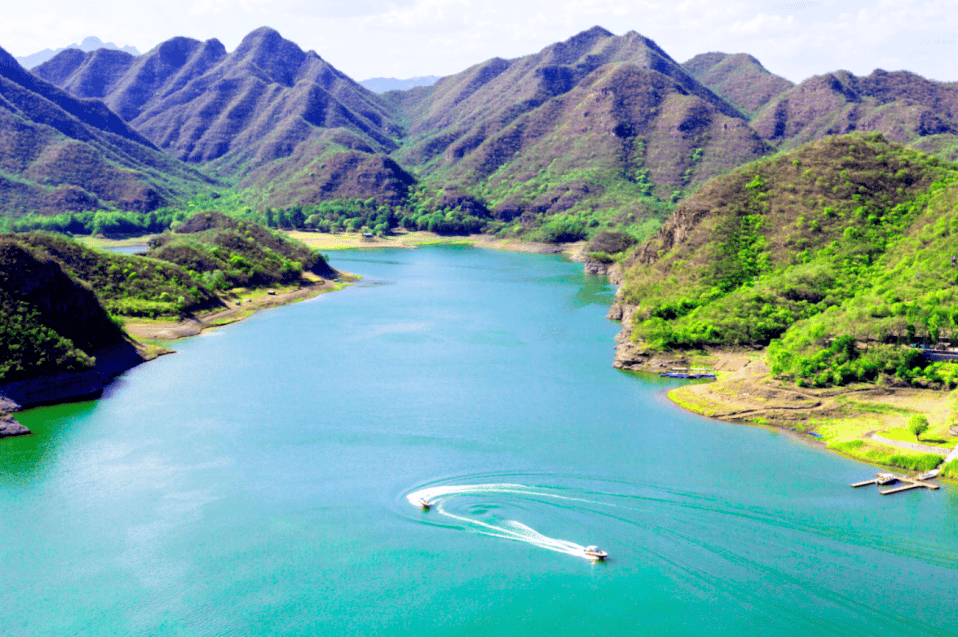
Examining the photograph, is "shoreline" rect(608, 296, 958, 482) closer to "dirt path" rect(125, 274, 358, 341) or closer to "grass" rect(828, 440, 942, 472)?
"grass" rect(828, 440, 942, 472)

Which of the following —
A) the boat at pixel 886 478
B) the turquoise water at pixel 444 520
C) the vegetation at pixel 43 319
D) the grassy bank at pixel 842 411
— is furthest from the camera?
the vegetation at pixel 43 319

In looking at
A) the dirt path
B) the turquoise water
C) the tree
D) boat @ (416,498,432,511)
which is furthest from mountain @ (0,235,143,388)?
the tree

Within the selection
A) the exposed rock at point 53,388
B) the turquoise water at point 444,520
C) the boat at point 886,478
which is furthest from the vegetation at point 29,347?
the boat at point 886,478

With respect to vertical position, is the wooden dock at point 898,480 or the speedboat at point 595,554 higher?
the wooden dock at point 898,480

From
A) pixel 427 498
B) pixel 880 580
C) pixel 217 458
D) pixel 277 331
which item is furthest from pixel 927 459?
pixel 277 331

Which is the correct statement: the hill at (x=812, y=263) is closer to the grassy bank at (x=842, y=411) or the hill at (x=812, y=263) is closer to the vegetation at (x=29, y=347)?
the grassy bank at (x=842, y=411)

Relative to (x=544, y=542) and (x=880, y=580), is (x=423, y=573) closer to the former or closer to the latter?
(x=544, y=542)

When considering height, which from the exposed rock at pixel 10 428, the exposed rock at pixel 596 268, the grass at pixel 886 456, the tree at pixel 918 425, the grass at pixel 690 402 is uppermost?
the exposed rock at pixel 596 268
